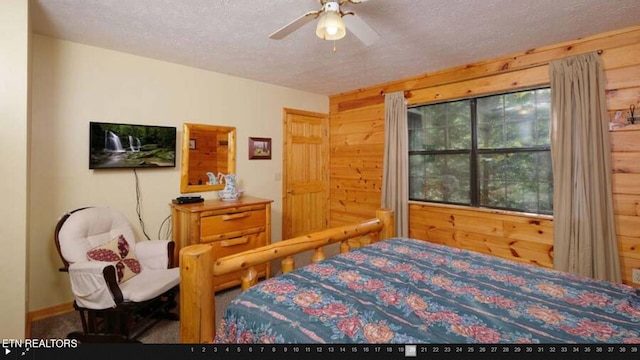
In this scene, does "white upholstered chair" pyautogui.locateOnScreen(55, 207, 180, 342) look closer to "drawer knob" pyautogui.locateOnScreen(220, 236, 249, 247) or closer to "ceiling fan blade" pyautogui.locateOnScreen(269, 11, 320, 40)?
"drawer knob" pyautogui.locateOnScreen(220, 236, 249, 247)

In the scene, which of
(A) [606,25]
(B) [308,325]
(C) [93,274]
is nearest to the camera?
(B) [308,325]

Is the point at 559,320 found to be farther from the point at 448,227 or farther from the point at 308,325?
the point at 448,227

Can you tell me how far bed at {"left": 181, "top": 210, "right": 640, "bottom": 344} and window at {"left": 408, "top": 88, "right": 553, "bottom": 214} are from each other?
5.21ft

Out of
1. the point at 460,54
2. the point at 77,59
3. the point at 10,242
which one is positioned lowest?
the point at 10,242

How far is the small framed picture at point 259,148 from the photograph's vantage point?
11.9 ft

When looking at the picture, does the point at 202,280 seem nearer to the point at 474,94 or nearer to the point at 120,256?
the point at 120,256

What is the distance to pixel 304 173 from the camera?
425 centimetres

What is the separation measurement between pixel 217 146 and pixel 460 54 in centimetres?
277

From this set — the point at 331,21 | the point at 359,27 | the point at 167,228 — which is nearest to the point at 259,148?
the point at 167,228

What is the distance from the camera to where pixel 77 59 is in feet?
8.02

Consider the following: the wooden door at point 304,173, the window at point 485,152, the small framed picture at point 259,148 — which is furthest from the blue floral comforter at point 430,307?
the wooden door at point 304,173

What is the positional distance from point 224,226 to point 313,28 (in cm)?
192

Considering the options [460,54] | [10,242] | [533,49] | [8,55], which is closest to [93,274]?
[10,242]

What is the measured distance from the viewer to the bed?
98cm
